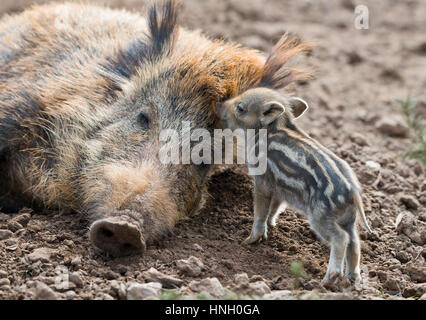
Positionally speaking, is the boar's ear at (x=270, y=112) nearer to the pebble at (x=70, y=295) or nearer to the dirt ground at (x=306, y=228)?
the dirt ground at (x=306, y=228)

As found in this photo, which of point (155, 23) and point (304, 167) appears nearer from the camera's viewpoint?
point (304, 167)

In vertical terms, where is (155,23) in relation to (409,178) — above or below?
above

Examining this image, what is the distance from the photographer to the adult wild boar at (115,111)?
4574 millimetres

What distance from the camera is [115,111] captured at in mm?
5137

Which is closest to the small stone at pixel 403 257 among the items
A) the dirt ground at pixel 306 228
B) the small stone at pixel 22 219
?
the dirt ground at pixel 306 228

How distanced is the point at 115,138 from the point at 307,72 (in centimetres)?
180

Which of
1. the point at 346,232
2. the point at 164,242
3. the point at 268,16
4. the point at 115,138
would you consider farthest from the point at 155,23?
the point at 268,16

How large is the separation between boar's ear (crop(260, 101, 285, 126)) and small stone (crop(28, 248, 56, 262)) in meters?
1.73

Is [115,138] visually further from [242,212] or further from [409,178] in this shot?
[409,178]

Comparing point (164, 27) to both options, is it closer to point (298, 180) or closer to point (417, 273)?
point (298, 180)

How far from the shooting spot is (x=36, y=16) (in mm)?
6730

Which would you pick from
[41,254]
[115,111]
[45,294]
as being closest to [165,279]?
[45,294]

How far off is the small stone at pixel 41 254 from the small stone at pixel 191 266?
0.85 metres

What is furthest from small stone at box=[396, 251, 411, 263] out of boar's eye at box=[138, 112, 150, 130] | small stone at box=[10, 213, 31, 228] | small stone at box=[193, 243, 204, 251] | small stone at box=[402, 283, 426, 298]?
small stone at box=[10, 213, 31, 228]
